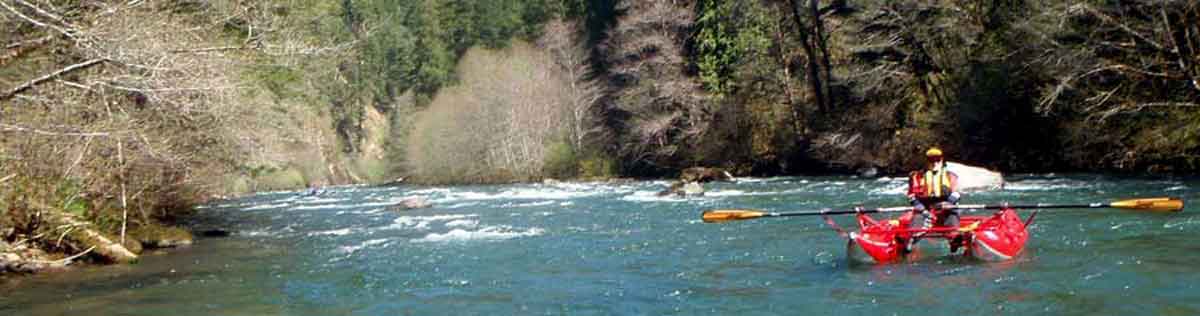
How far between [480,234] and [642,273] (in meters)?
6.66

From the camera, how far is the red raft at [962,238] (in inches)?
506

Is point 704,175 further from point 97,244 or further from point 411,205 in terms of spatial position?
point 97,244

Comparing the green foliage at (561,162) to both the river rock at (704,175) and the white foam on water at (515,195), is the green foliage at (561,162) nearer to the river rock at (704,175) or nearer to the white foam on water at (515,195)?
the white foam on water at (515,195)

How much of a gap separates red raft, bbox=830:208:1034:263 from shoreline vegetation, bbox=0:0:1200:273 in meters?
6.71

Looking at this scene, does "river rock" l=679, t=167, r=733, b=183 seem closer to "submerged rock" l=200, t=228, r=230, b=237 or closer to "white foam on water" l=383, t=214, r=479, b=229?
"white foam on water" l=383, t=214, r=479, b=229

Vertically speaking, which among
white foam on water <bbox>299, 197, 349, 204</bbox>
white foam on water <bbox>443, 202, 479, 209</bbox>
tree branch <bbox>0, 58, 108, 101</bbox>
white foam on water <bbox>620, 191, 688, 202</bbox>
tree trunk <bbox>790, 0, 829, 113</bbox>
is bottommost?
white foam on water <bbox>620, 191, 688, 202</bbox>

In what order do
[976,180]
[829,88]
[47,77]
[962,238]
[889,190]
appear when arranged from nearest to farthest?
1. [47,77]
2. [962,238]
3. [976,180]
4. [889,190]
5. [829,88]

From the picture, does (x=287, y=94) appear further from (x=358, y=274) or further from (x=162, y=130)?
(x=358, y=274)

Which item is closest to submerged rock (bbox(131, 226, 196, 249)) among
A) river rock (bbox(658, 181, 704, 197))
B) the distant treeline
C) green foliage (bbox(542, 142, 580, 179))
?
the distant treeline

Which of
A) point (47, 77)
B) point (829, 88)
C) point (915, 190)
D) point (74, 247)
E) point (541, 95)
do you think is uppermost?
point (541, 95)

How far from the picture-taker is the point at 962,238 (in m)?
13.1

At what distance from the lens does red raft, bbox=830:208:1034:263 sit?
12852 millimetres

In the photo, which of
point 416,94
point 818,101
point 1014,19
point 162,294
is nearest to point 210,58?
point 162,294

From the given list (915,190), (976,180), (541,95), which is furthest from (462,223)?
(541,95)
